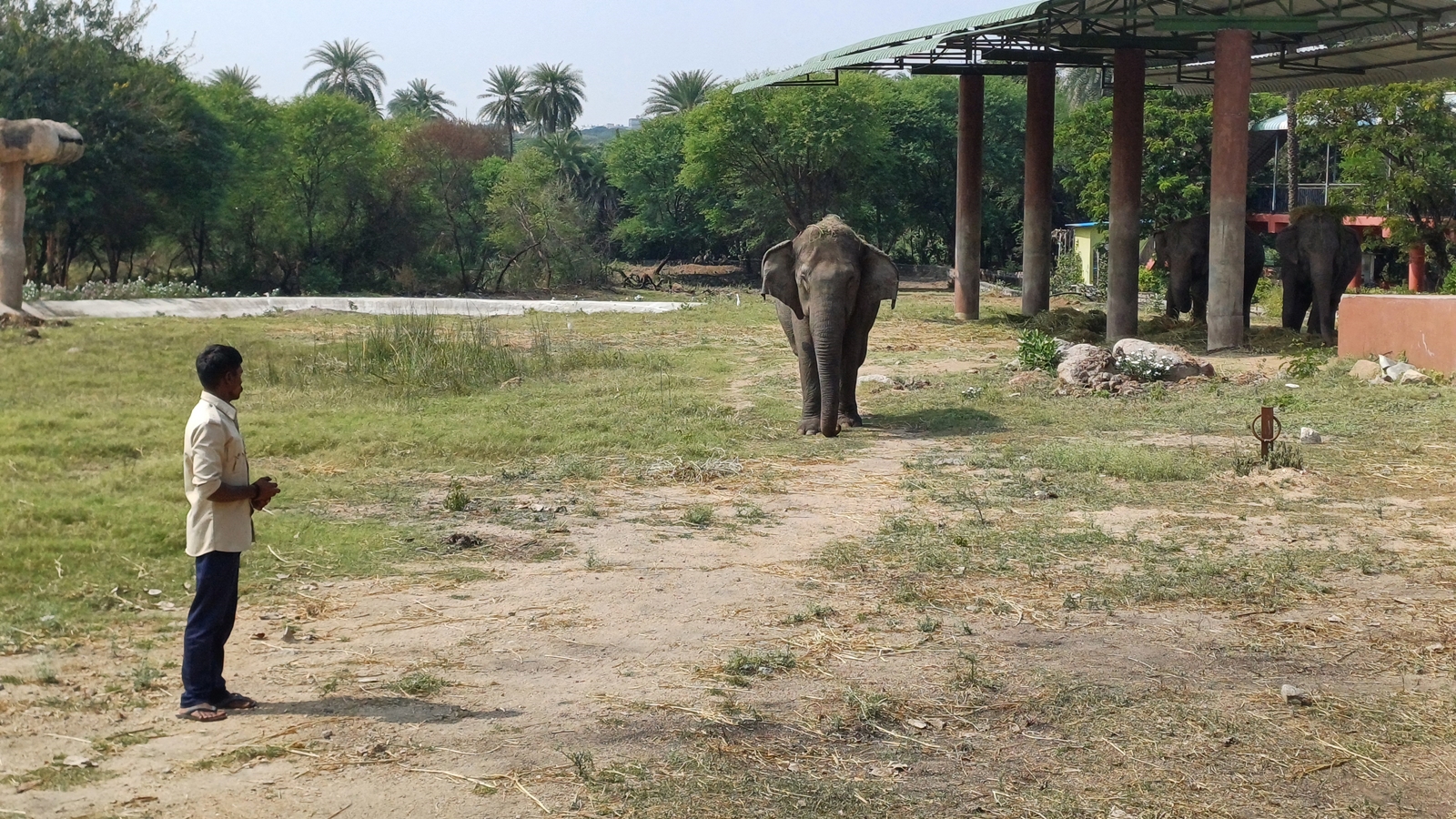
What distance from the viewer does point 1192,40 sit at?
78.1 feet

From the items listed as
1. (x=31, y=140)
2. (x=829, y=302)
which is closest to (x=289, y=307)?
(x=31, y=140)

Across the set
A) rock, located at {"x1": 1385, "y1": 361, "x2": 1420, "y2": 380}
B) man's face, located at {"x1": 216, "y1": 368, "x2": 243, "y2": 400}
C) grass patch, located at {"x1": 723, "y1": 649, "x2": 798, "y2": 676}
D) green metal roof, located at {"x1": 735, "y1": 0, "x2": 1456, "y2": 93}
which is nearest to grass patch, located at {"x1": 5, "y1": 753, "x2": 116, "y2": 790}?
man's face, located at {"x1": 216, "y1": 368, "x2": 243, "y2": 400}

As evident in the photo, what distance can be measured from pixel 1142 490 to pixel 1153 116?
31.1 m

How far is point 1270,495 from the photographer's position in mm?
10602

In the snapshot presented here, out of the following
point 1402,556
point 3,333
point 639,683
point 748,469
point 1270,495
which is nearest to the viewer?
point 639,683

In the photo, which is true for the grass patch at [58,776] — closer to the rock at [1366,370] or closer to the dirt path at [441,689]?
the dirt path at [441,689]

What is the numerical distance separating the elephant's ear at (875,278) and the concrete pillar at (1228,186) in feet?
25.2

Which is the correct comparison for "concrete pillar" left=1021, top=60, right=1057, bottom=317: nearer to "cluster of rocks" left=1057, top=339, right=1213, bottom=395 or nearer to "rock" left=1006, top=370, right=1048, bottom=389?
"rock" left=1006, top=370, right=1048, bottom=389

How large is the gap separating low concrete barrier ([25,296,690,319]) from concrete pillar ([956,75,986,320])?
6577mm

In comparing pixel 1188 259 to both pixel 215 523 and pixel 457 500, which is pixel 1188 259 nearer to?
pixel 457 500

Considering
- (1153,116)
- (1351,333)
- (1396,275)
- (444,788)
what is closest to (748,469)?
(444,788)

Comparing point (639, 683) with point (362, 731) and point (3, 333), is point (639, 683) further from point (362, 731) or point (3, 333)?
point (3, 333)

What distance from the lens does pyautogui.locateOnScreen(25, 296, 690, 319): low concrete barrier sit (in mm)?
28781

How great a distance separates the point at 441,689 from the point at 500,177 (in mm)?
46607
